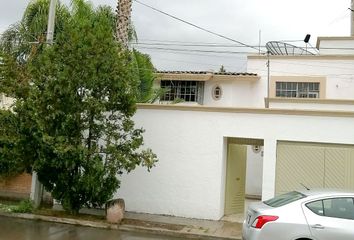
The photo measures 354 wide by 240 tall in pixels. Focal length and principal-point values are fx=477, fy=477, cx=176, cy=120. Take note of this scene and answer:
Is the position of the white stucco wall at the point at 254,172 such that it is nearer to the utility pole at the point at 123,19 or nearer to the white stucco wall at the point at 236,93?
the white stucco wall at the point at 236,93

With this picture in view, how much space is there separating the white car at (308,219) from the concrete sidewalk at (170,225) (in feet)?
12.5

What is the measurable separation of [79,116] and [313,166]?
21.8 ft

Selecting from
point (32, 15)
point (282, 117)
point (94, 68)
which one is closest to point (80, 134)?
point (94, 68)

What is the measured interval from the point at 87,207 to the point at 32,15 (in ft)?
36.3

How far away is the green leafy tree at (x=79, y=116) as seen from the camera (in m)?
12.7

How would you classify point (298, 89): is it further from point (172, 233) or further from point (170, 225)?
point (172, 233)

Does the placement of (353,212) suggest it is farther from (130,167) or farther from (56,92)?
(56,92)

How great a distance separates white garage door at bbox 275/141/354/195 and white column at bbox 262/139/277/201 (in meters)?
0.15

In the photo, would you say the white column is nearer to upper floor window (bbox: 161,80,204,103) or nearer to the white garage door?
the white garage door

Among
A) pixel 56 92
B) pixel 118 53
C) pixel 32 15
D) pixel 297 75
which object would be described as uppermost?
pixel 32 15

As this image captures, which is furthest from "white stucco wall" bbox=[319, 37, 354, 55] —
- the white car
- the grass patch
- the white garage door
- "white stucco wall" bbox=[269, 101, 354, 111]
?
the white car

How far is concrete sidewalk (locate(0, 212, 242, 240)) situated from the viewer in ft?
39.8

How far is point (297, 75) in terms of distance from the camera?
23.2 meters

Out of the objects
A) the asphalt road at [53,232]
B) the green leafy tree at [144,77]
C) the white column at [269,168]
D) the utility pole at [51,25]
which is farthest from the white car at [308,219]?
A: the green leafy tree at [144,77]
